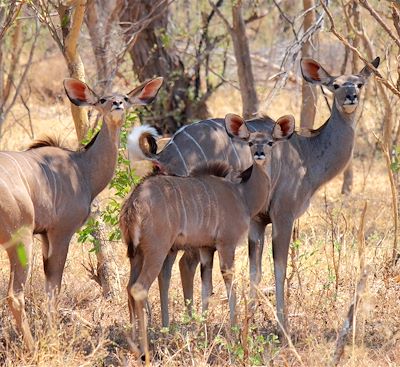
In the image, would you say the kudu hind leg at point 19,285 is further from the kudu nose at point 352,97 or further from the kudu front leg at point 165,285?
the kudu nose at point 352,97

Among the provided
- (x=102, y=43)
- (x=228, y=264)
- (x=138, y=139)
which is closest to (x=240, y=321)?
(x=228, y=264)

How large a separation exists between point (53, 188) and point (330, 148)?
1751 millimetres

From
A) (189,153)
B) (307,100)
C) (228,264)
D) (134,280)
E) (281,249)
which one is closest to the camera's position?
(134,280)

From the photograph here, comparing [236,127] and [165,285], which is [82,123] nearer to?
[236,127]

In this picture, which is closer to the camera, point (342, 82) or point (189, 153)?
point (189, 153)

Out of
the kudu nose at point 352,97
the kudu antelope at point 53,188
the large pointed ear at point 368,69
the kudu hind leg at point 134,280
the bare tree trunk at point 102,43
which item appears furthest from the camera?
the bare tree trunk at point 102,43

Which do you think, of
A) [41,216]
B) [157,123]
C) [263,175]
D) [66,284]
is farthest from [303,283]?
[157,123]

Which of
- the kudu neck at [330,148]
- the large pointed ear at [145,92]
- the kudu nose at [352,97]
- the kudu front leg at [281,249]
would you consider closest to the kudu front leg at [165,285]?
the kudu front leg at [281,249]

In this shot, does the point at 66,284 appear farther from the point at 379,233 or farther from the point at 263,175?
the point at 379,233

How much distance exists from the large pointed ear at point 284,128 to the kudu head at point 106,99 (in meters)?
0.70

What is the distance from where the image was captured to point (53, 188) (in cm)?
456

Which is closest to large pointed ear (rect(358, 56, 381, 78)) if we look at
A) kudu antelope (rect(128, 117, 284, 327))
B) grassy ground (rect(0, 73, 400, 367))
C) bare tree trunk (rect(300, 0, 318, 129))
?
kudu antelope (rect(128, 117, 284, 327))

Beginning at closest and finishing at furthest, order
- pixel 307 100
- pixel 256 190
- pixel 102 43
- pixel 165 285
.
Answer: pixel 165 285, pixel 256 190, pixel 102 43, pixel 307 100

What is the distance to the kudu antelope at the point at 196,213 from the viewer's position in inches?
169
